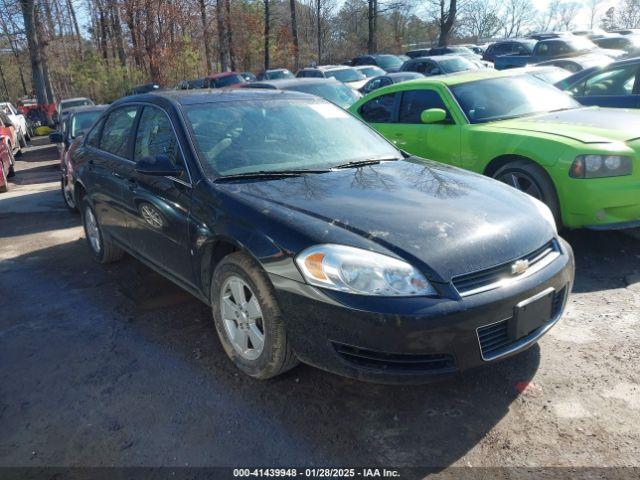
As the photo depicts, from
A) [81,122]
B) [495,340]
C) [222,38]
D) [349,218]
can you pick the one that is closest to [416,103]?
[349,218]

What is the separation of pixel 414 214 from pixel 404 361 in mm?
791

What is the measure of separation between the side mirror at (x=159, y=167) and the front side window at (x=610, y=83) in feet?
20.4

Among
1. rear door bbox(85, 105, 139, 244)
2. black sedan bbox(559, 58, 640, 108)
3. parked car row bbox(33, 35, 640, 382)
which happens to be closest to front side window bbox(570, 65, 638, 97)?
black sedan bbox(559, 58, 640, 108)

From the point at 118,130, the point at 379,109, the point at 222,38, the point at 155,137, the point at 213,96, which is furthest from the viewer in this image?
the point at 222,38

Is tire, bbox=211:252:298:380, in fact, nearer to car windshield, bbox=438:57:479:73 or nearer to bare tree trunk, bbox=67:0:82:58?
car windshield, bbox=438:57:479:73

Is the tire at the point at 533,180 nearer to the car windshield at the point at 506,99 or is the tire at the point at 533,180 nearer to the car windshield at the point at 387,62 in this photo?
the car windshield at the point at 506,99

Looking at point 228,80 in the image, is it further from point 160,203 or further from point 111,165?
point 160,203

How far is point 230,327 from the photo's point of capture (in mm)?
3256

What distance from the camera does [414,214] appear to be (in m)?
2.90

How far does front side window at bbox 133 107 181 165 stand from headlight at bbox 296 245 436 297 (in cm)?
145

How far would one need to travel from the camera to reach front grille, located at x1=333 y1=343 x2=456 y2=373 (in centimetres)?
255

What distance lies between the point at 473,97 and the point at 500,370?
363cm

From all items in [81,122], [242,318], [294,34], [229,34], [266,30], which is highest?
[266,30]

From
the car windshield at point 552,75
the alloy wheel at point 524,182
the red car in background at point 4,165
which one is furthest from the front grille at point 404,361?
the red car in background at point 4,165
